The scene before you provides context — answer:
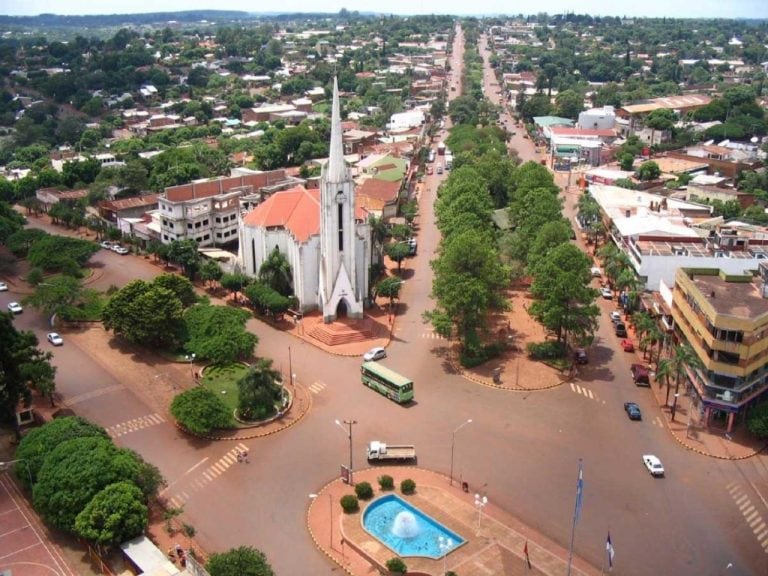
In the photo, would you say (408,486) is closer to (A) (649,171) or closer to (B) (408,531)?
(B) (408,531)

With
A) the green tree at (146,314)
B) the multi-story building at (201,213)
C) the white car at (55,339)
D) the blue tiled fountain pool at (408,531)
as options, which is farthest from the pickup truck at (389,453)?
the multi-story building at (201,213)

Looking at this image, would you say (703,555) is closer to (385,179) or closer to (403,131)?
(385,179)

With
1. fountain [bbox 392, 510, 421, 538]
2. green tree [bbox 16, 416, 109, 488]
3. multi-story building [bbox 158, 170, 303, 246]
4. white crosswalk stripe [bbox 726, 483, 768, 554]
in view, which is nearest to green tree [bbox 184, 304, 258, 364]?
green tree [bbox 16, 416, 109, 488]

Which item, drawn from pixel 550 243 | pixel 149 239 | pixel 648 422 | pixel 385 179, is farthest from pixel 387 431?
pixel 385 179

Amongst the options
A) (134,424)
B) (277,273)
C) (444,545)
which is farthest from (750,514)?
(277,273)

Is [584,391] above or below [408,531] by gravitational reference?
below

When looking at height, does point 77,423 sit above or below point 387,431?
above

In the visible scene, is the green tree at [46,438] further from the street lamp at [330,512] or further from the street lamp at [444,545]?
the street lamp at [444,545]
